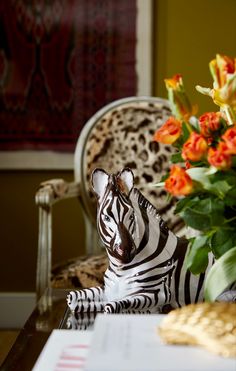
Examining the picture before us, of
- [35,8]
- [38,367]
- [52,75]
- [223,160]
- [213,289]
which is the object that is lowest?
[38,367]

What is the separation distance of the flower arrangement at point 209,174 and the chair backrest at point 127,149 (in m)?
1.67

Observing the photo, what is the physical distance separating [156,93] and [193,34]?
300 millimetres

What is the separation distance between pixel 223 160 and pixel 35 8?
2.33m

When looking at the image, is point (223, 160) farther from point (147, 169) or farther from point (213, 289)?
point (147, 169)

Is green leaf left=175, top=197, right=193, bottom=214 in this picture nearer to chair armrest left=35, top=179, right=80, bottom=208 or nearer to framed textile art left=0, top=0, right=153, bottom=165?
chair armrest left=35, top=179, right=80, bottom=208

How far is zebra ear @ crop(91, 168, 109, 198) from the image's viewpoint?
1424mm

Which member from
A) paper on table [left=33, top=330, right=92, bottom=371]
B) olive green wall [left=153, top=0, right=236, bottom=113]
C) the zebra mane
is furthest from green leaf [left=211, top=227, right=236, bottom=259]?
olive green wall [left=153, top=0, right=236, bottom=113]

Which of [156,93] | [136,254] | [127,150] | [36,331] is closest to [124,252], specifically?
[136,254]

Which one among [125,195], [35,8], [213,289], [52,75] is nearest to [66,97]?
[52,75]

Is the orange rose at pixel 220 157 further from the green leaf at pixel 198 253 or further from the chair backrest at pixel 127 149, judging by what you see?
the chair backrest at pixel 127 149

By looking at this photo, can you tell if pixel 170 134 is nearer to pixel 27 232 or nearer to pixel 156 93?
pixel 156 93

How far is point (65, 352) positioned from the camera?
1104mm

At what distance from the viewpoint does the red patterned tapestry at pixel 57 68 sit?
10.3 feet

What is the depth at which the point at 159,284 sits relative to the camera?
1434 millimetres
